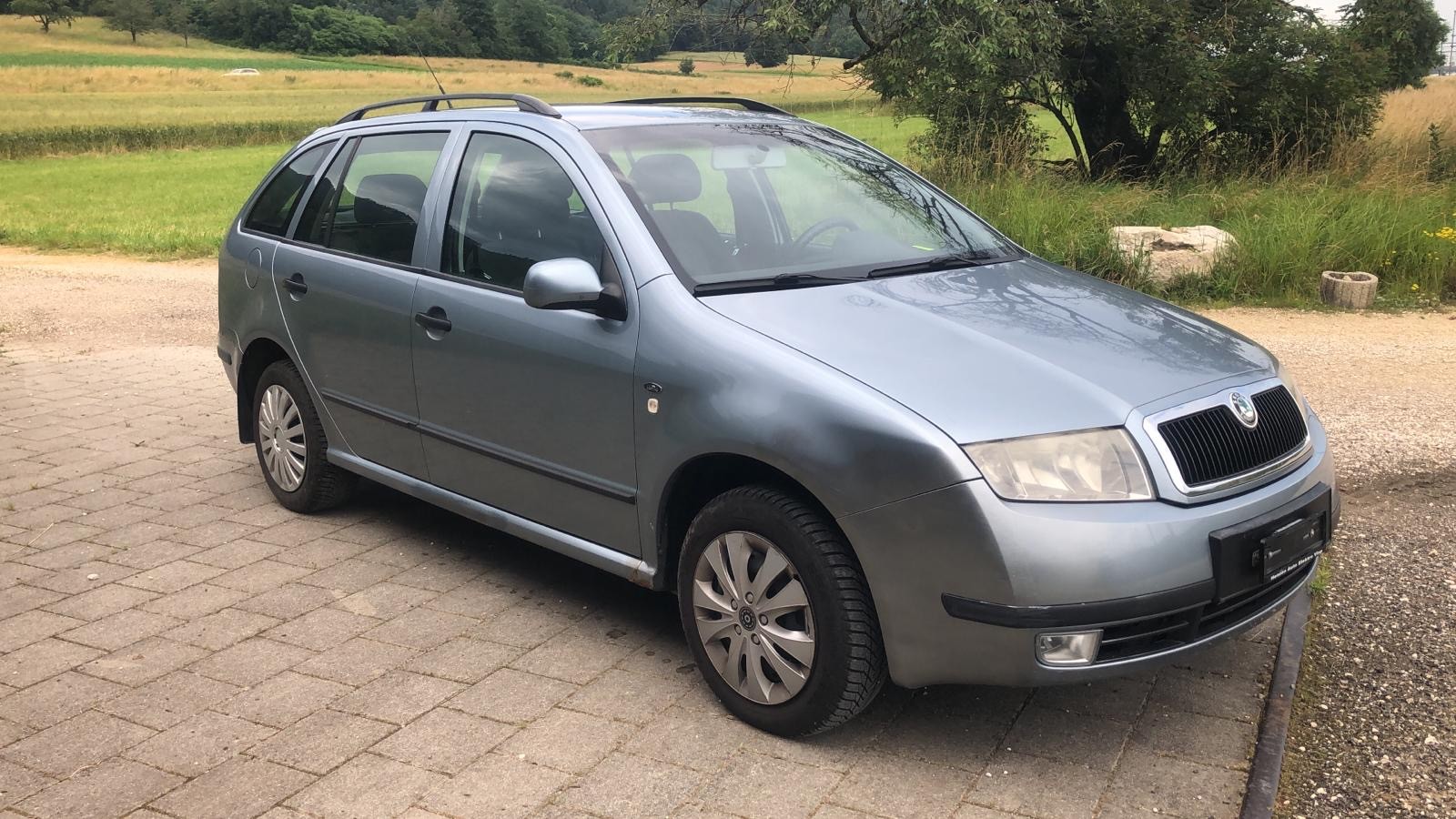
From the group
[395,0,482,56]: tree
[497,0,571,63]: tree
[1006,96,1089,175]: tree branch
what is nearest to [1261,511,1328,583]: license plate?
[395,0,482,56]: tree

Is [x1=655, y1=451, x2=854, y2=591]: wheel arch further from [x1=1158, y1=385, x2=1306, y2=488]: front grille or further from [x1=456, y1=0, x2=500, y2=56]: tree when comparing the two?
[x1=456, y1=0, x2=500, y2=56]: tree

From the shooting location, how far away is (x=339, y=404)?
486 cm

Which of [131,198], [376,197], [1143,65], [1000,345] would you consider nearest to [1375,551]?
[1000,345]

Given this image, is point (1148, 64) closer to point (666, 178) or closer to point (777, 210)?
point (777, 210)

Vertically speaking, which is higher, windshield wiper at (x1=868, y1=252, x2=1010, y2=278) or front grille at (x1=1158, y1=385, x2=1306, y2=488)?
windshield wiper at (x1=868, y1=252, x2=1010, y2=278)

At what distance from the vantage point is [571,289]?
3508mm

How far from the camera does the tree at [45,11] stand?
291ft

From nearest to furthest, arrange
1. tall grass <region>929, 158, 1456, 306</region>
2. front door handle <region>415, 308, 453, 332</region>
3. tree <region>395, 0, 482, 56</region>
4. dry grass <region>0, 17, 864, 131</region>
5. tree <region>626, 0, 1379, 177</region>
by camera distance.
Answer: front door handle <region>415, 308, 453, 332</region>, tall grass <region>929, 158, 1456, 306</region>, tree <region>395, 0, 482, 56</region>, tree <region>626, 0, 1379, 177</region>, dry grass <region>0, 17, 864, 131</region>

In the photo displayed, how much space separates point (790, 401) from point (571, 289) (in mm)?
812

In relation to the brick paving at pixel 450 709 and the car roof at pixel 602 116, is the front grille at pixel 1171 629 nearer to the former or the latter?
the brick paving at pixel 450 709

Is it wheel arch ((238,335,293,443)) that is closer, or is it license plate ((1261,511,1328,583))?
license plate ((1261,511,1328,583))

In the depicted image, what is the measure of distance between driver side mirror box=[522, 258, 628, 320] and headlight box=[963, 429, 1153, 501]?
49.6 inches

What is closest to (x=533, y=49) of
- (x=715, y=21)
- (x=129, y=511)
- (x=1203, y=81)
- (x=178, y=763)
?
(x=715, y=21)

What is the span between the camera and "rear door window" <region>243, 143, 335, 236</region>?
526 cm
